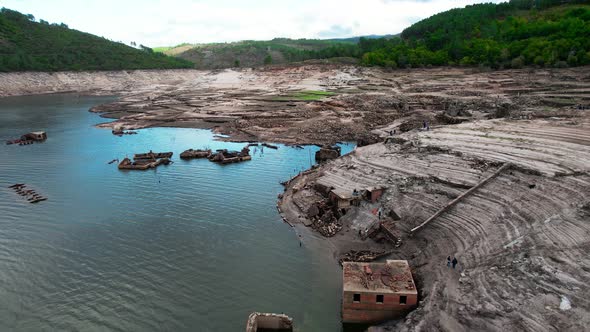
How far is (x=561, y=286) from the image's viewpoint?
52.5 ft

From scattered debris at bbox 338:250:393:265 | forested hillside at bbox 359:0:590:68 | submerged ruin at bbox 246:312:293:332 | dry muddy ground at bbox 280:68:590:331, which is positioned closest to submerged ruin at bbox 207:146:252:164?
dry muddy ground at bbox 280:68:590:331

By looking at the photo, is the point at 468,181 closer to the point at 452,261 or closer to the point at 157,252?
the point at 452,261

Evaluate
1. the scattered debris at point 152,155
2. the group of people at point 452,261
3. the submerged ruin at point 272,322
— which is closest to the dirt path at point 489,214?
the group of people at point 452,261

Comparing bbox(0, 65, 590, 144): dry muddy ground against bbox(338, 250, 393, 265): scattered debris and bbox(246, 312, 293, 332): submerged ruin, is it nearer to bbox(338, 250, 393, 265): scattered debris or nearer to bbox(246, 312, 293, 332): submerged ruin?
bbox(338, 250, 393, 265): scattered debris

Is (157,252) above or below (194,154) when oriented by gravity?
below

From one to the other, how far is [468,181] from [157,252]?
2119 cm

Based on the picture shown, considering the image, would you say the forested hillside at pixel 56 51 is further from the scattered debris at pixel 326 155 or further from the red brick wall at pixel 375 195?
the red brick wall at pixel 375 195

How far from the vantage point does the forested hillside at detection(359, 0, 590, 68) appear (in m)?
75.7

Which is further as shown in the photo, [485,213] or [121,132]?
[121,132]

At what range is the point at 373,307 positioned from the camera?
18.4 m

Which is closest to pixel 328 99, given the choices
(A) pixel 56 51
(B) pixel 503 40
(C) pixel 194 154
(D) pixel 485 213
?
(C) pixel 194 154

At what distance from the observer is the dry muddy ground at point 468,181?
1667 centimetres

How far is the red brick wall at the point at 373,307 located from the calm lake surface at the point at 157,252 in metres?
1.05

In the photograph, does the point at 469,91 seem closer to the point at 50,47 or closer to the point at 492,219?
the point at 492,219
